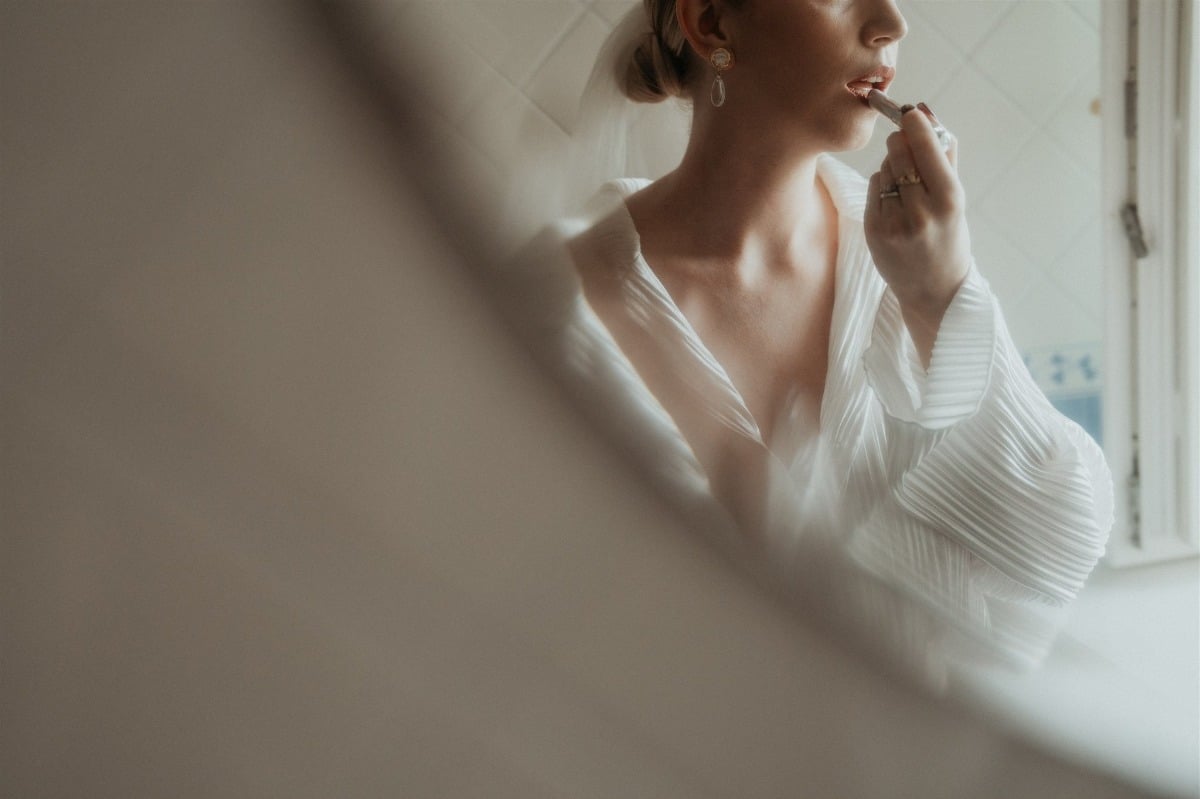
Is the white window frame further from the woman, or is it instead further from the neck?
the neck

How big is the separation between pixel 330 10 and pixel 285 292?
8 cm

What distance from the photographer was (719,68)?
1.12ft

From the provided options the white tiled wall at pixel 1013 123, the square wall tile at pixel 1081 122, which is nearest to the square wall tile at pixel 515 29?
the white tiled wall at pixel 1013 123

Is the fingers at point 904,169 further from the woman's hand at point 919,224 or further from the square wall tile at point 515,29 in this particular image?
the square wall tile at point 515,29

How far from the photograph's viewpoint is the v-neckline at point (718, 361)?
0.33 metres

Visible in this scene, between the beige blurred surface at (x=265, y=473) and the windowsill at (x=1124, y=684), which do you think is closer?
the beige blurred surface at (x=265, y=473)

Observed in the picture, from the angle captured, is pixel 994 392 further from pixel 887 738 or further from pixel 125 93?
pixel 125 93

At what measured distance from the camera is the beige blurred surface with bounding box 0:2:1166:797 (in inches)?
10.6

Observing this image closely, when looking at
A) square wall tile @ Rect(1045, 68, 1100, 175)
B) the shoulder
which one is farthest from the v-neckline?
square wall tile @ Rect(1045, 68, 1100, 175)

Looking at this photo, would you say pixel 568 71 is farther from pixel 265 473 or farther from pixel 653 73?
pixel 265 473

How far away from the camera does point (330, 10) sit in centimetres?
27

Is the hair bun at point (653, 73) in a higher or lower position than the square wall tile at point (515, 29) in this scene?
higher

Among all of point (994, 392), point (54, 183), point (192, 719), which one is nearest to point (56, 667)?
point (192, 719)

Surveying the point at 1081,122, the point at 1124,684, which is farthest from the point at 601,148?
the point at 1124,684
